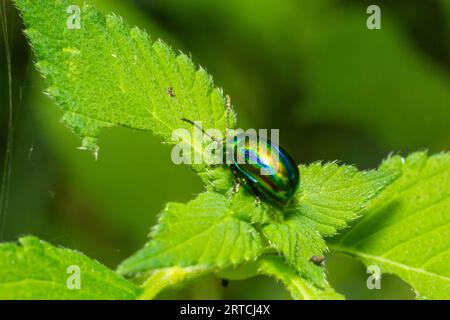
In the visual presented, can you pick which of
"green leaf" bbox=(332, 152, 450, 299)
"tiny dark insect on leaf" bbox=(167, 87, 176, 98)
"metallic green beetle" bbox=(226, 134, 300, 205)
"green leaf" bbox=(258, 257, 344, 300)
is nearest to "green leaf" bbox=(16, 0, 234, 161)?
"tiny dark insect on leaf" bbox=(167, 87, 176, 98)

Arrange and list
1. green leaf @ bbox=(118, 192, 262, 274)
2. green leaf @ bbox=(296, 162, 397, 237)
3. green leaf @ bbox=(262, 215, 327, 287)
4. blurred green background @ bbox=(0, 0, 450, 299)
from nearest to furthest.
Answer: green leaf @ bbox=(118, 192, 262, 274), green leaf @ bbox=(262, 215, 327, 287), green leaf @ bbox=(296, 162, 397, 237), blurred green background @ bbox=(0, 0, 450, 299)

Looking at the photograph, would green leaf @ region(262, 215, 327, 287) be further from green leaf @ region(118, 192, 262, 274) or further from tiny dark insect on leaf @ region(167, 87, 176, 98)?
tiny dark insect on leaf @ region(167, 87, 176, 98)

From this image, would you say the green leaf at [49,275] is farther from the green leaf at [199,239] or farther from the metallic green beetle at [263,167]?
the metallic green beetle at [263,167]

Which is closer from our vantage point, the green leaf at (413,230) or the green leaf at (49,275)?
the green leaf at (49,275)

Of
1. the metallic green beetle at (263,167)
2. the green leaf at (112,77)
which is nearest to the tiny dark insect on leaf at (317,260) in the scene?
the metallic green beetle at (263,167)

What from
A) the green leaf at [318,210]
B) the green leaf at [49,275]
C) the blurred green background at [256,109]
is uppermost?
the blurred green background at [256,109]

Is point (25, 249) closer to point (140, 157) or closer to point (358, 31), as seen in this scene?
point (140, 157)
